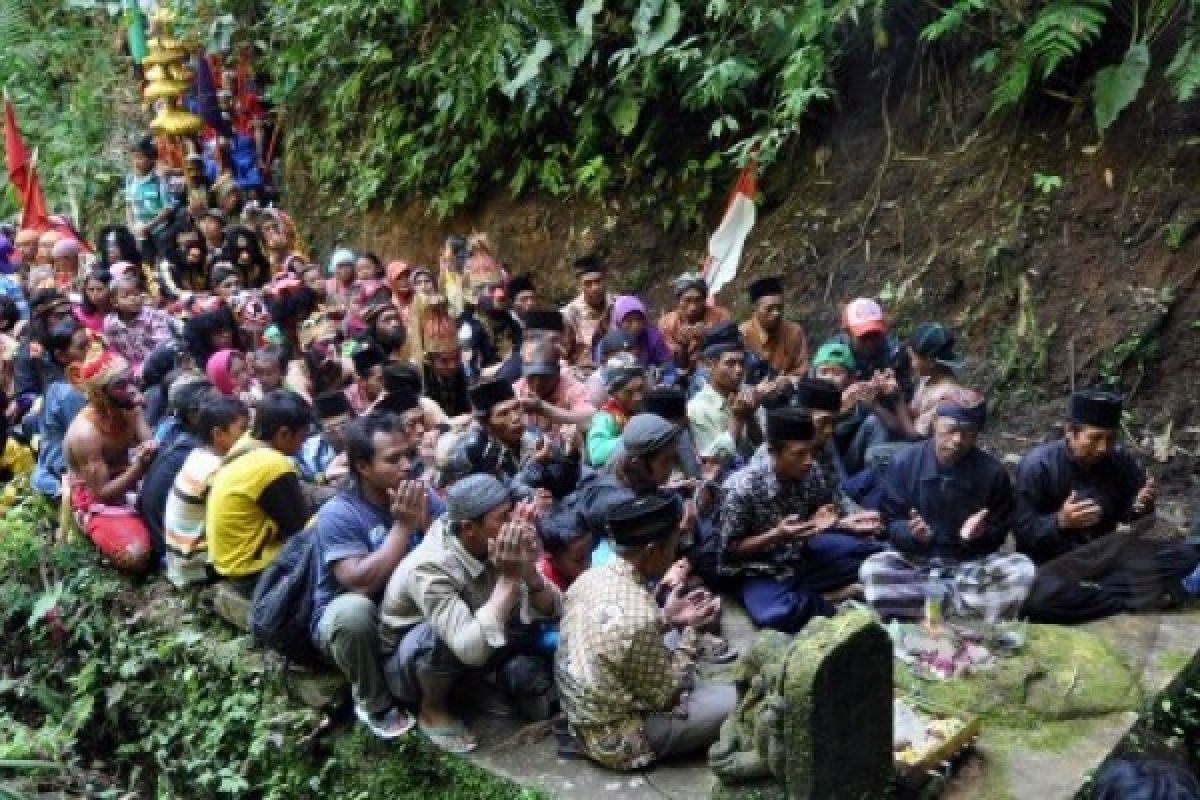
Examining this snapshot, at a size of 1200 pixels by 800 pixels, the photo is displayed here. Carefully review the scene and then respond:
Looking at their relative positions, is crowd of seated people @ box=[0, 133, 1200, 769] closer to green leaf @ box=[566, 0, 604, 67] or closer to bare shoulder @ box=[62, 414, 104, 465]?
bare shoulder @ box=[62, 414, 104, 465]

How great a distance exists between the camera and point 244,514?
5.72 metres

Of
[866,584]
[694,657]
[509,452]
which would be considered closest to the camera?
[694,657]

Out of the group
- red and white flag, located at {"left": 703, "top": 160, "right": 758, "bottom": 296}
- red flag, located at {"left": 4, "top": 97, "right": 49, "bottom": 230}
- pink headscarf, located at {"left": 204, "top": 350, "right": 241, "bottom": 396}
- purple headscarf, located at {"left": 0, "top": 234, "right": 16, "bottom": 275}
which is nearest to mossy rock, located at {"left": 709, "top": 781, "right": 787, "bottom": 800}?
pink headscarf, located at {"left": 204, "top": 350, "right": 241, "bottom": 396}

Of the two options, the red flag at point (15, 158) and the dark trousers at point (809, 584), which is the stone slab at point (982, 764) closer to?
the dark trousers at point (809, 584)

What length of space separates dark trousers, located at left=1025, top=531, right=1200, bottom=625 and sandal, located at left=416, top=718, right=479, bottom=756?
268cm

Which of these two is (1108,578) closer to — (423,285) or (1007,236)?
(1007,236)

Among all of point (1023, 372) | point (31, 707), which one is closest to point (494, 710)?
point (31, 707)

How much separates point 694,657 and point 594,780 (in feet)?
2.17

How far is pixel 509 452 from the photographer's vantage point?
6.47m

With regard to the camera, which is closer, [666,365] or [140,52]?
[666,365]

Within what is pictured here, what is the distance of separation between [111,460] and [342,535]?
8.12 feet

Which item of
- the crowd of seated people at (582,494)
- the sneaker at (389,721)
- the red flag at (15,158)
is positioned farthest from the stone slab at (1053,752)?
the red flag at (15,158)

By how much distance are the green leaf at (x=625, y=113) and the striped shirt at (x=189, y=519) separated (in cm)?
541

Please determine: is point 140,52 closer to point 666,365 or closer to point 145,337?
point 145,337
